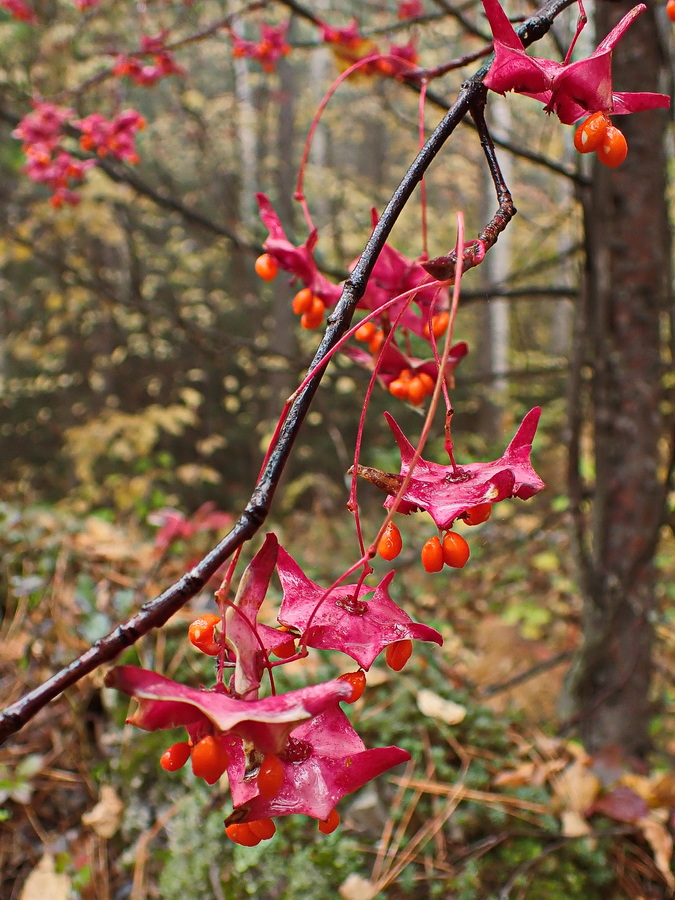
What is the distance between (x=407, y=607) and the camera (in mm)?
2777

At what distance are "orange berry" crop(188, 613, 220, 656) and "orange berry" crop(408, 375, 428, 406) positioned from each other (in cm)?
36

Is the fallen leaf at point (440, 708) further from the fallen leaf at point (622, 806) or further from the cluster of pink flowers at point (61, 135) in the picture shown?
the cluster of pink flowers at point (61, 135)

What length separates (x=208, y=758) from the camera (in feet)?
1.46

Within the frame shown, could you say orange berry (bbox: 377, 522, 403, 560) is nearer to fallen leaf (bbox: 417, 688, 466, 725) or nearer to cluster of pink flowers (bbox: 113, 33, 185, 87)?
fallen leaf (bbox: 417, 688, 466, 725)

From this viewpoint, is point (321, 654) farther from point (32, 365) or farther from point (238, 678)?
point (32, 365)

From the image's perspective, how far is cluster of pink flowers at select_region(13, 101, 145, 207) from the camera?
7.25 ft

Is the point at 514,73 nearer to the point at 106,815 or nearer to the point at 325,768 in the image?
the point at 325,768

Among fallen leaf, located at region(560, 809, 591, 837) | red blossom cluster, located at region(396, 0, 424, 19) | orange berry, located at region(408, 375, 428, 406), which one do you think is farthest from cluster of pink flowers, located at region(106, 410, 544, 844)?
red blossom cluster, located at region(396, 0, 424, 19)

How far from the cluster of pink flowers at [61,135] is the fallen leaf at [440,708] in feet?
6.03

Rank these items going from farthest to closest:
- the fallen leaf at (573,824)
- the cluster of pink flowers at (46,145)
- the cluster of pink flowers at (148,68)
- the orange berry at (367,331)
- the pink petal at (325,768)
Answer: the cluster of pink flowers at (148,68)
the cluster of pink flowers at (46,145)
the fallen leaf at (573,824)
the orange berry at (367,331)
the pink petal at (325,768)

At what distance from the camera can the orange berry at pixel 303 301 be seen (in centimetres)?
83

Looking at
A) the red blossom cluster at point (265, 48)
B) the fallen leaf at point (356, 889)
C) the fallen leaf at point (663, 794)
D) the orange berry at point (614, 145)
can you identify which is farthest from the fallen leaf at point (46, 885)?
the red blossom cluster at point (265, 48)

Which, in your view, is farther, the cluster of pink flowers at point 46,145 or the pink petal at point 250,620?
the cluster of pink flowers at point 46,145

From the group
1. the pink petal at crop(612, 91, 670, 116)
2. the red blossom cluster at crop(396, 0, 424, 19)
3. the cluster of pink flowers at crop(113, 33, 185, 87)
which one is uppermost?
the red blossom cluster at crop(396, 0, 424, 19)
